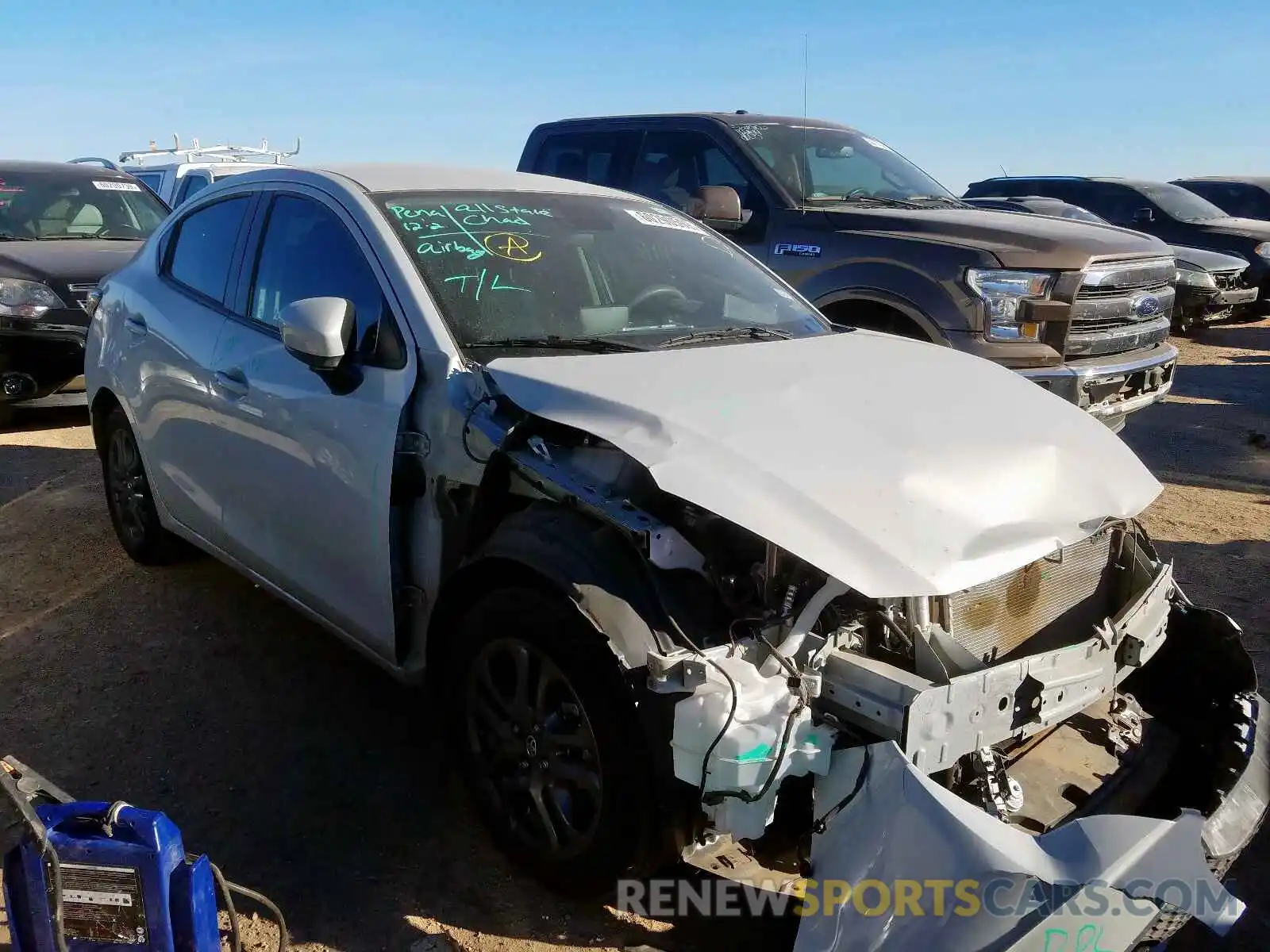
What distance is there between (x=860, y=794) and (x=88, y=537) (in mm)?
4635

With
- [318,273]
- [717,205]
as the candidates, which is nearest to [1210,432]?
[717,205]

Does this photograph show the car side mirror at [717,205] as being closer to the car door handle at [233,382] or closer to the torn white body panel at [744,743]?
the car door handle at [233,382]

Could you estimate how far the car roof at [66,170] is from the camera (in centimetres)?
876

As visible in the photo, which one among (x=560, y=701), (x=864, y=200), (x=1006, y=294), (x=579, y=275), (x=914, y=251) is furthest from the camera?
(x=864, y=200)

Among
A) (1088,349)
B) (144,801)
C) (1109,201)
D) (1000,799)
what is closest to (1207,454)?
(1088,349)

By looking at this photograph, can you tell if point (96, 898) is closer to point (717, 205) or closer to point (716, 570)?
point (716, 570)

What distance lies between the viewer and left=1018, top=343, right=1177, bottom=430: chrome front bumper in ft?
17.9

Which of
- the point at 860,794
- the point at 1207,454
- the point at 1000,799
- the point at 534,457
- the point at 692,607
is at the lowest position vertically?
the point at 1207,454

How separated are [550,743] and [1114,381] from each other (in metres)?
4.42

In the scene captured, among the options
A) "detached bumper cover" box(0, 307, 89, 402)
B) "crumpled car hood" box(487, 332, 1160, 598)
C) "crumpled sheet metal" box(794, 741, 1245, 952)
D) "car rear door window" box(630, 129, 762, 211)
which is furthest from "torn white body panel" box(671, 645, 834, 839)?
"detached bumper cover" box(0, 307, 89, 402)

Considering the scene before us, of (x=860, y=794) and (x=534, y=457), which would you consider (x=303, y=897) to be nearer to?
(x=534, y=457)

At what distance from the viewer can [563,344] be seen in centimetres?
313

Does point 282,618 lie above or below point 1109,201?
below

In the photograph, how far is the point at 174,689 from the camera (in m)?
3.79
